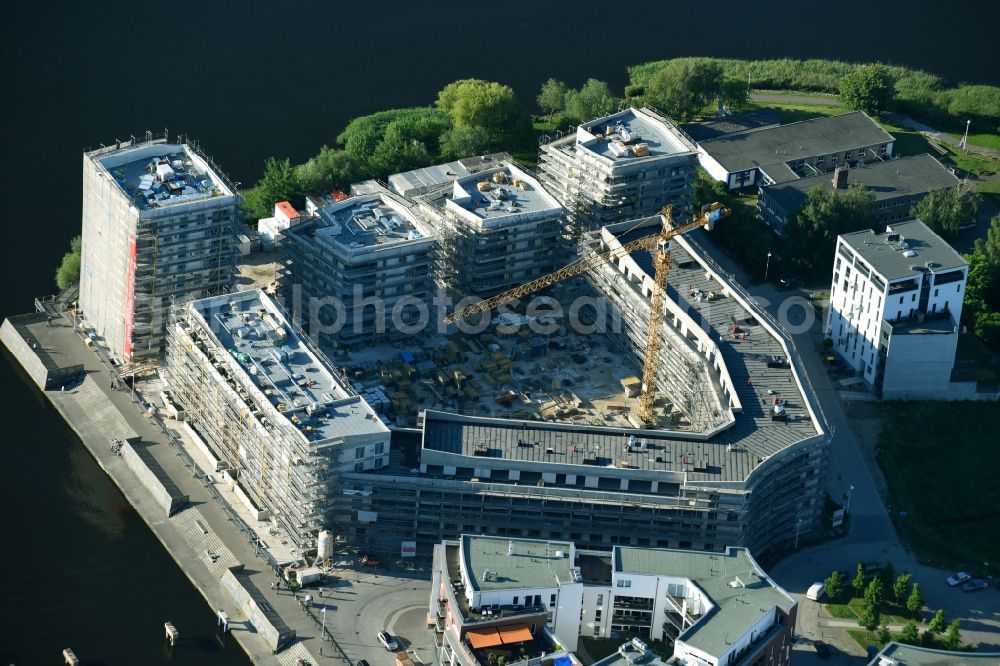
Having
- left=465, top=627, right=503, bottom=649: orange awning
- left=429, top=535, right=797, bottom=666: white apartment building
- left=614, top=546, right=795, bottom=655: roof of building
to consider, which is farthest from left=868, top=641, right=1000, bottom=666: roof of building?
left=465, top=627, right=503, bottom=649: orange awning

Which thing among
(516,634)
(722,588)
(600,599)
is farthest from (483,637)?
(722,588)

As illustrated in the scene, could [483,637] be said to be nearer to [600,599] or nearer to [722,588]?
[600,599]

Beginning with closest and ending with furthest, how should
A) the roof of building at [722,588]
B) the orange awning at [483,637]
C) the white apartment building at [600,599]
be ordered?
the roof of building at [722,588] → the orange awning at [483,637] → the white apartment building at [600,599]

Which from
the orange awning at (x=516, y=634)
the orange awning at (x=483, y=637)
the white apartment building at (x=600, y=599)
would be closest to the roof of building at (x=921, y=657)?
the white apartment building at (x=600, y=599)

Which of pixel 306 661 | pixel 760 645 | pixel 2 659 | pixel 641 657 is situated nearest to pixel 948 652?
pixel 760 645

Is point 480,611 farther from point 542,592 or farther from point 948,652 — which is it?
point 948,652

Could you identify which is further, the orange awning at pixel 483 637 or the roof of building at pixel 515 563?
the roof of building at pixel 515 563

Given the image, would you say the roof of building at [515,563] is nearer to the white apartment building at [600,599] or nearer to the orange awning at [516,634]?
the white apartment building at [600,599]
